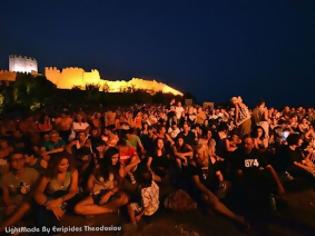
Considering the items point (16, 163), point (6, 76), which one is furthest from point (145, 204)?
point (6, 76)

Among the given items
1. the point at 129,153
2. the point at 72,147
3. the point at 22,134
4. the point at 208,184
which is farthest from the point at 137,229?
the point at 22,134

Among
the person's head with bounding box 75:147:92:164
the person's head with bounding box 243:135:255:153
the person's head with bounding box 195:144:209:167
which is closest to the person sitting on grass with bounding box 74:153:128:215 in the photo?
the person's head with bounding box 75:147:92:164

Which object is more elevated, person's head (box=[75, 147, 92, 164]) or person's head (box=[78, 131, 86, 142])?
person's head (box=[78, 131, 86, 142])

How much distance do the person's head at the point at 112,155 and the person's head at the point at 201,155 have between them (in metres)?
1.53

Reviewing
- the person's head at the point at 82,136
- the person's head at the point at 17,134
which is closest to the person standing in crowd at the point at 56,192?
the person's head at the point at 82,136

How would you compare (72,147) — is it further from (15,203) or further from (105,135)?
(15,203)

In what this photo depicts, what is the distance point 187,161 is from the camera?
26.0ft

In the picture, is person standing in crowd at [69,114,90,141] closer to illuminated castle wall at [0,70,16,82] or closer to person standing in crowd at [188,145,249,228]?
person standing in crowd at [188,145,249,228]

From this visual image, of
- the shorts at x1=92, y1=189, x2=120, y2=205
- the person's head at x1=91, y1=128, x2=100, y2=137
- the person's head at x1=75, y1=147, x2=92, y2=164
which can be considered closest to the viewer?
the shorts at x1=92, y1=189, x2=120, y2=205

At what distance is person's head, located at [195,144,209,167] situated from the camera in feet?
24.1

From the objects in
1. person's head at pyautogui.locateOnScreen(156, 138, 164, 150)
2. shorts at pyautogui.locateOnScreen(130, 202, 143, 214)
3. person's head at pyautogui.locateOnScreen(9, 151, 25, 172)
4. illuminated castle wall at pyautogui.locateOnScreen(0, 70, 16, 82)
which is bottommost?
shorts at pyautogui.locateOnScreen(130, 202, 143, 214)

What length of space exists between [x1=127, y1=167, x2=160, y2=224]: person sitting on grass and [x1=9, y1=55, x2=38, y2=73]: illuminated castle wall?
65.2 meters

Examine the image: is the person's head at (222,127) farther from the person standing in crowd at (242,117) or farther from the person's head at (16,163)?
the person's head at (16,163)

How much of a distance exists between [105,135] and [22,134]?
1895mm
